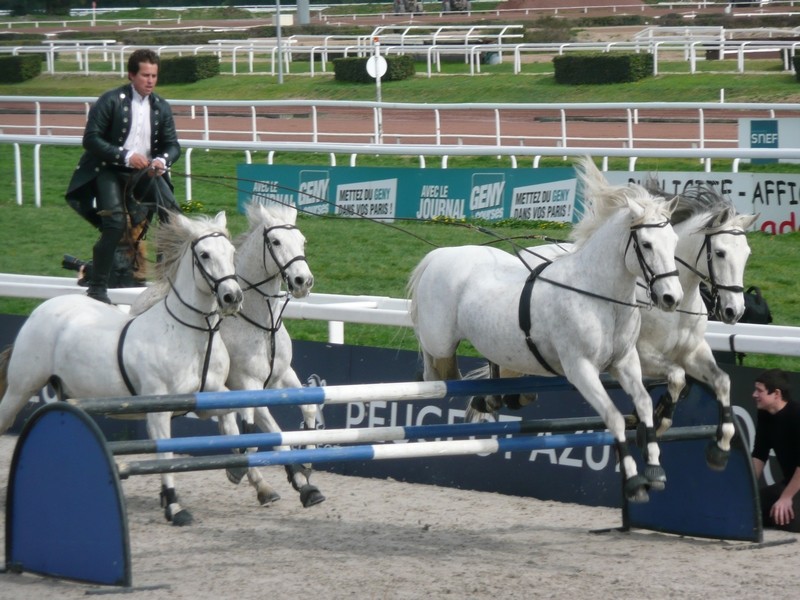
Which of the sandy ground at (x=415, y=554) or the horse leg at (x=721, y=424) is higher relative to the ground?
the horse leg at (x=721, y=424)

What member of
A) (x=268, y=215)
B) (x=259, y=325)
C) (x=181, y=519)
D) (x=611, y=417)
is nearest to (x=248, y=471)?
(x=181, y=519)

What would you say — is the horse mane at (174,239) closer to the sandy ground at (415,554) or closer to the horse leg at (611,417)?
the sandy ground at (415,554)

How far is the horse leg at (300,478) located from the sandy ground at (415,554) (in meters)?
0.14

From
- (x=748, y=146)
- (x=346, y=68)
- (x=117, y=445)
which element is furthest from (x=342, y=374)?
(x=346, y=68)

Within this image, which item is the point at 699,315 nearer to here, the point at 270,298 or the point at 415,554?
the point at 415,554

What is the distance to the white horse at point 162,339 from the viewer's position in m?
6.31

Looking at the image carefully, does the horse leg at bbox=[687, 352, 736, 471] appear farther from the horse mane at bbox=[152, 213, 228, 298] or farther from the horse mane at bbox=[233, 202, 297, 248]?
the horse mane at bbox=[152, 213, 228, 298]

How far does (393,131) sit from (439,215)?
9763mm

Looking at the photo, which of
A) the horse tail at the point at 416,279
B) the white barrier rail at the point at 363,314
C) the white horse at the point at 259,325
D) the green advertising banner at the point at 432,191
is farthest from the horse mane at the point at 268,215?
the green advertising banner at the point at 432,191

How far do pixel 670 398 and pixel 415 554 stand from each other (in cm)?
140

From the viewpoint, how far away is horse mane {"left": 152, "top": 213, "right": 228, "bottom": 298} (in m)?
6.38

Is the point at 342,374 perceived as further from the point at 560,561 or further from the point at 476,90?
the point at 476,90

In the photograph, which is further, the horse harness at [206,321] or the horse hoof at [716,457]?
the horse harness at [206,321]

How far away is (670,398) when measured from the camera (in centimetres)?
582
